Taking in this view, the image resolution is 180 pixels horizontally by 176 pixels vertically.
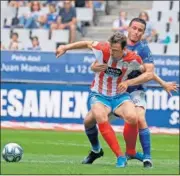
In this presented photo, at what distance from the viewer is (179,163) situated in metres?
14.3

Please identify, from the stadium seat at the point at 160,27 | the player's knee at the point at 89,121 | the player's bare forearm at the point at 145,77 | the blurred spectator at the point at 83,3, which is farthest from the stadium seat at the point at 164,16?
the player's knee at the point at 89,121

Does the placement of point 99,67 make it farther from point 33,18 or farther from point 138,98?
point 33,18

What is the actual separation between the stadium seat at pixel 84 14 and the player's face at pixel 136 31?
55.0ft

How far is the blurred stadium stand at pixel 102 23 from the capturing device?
27703mm

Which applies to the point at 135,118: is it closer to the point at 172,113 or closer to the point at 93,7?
the point at 172,113

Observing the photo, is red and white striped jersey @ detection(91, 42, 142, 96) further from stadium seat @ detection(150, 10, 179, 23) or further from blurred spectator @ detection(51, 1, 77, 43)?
stadium seat @ detection(150, 10, 179, 23)

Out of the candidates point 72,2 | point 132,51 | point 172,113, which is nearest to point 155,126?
point 172,113

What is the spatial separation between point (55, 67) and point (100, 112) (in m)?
12.3

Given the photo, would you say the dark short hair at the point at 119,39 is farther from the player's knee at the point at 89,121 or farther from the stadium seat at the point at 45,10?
the stadium seat at the point at 45,10

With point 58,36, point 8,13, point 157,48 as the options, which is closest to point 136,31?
point 157,48

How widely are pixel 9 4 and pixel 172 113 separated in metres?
9.88

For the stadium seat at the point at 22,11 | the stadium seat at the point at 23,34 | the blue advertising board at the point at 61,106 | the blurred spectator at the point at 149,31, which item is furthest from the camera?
the stadium seat at the point at 22,11

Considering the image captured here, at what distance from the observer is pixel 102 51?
12477 millimetres

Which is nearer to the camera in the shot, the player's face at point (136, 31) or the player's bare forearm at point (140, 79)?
the player's bare forearm at point (140, 79)
